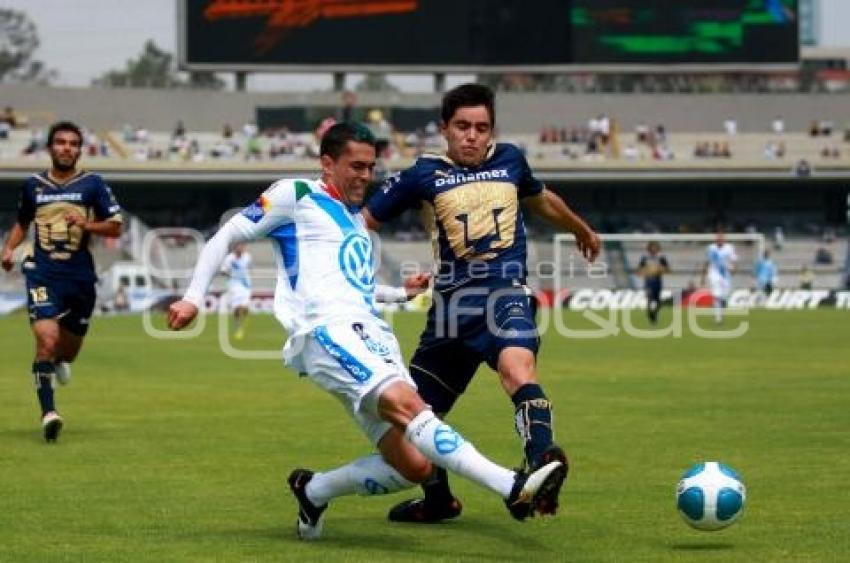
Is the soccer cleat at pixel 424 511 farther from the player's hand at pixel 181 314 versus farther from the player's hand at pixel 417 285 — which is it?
the player's hand at pixel 181 314

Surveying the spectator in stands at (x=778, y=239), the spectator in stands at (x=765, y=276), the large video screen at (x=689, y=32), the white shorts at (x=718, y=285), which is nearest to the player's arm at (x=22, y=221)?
the white shorts at (x=718, y=285)

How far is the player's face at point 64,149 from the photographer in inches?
591

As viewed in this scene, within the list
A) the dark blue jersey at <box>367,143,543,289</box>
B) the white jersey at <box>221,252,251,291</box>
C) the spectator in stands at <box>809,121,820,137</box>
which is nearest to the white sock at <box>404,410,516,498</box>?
the dark blue jersey at <box>367,143,543,289</box>

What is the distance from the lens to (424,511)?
10.1m

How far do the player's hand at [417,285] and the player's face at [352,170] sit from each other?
71 cm

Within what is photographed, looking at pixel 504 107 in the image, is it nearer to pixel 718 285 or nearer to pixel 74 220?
pixel 718 285

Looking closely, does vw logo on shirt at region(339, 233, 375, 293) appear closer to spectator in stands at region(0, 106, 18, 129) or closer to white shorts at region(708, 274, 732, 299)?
white shorts at region(708, 274, 732, 299)

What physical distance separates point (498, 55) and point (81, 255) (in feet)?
163

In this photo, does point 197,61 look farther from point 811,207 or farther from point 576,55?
point 811,207

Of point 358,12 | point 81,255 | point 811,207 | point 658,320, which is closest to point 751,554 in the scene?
point 81,255

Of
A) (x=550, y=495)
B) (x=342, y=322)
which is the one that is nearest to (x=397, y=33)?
(x=342, y=322)

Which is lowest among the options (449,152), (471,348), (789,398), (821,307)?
(821,307)

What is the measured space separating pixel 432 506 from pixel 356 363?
1.62 metres

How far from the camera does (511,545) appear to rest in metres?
9.04
